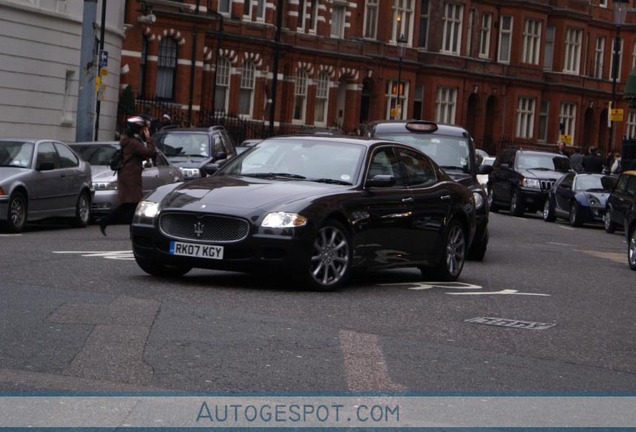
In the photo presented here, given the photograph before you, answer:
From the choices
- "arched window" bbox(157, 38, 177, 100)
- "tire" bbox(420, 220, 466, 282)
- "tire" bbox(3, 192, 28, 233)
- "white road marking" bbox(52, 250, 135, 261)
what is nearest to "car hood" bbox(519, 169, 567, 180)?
"tire" bbox(3, 192, 28, 233)

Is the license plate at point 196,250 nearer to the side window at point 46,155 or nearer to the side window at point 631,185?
the side window at point 46,155

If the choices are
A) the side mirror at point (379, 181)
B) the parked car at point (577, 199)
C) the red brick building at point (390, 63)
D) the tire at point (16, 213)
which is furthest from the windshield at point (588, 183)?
the side mirror at point (379, 181)

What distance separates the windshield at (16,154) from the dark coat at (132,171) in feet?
12.4

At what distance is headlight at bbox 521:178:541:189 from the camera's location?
41.4 m

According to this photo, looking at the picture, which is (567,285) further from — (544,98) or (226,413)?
(544,98)

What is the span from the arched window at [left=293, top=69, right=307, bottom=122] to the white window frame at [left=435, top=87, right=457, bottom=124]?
11560 millimetres

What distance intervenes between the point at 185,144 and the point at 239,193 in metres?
18.8

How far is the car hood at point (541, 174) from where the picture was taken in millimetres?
41719

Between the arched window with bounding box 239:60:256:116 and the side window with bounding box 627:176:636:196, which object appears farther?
the arched window with bounding box 239:60:256:116

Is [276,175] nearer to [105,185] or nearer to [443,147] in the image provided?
[443,147]

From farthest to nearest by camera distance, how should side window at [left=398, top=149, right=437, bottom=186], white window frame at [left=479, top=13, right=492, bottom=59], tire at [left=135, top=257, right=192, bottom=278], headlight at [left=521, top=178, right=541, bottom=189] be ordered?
1. white window frame at [left=479, top=13, right=492, bottom=59]
2. headlight at [left=521, top=178, right=541, bottom=189]
3. side window at [left=398, top=149, right=437, bottom=186]
4. tire at [left=135, top=257, right=192, bottom=278]

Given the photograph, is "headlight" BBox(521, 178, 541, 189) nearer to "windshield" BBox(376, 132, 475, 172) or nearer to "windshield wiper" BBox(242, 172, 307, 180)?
"windshield" BBox(376, 132, 475, 172)

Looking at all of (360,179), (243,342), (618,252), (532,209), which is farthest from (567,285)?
(532,209)

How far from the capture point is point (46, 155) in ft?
79.4
